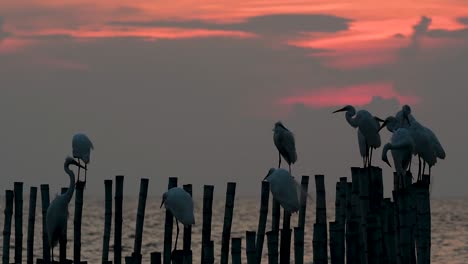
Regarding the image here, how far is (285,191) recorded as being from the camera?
59.4 feet

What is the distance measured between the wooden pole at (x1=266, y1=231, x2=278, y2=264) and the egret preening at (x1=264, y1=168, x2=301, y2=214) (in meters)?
2.03

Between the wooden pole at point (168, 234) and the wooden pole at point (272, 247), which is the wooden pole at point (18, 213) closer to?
the wooden pole at point (168, 234)

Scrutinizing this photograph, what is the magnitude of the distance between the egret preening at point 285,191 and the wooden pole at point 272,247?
203 cm

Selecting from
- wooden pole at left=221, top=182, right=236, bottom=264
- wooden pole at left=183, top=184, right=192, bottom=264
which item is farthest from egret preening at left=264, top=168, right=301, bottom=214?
wooden pole at left=183, top=184, right=192, bottom=264

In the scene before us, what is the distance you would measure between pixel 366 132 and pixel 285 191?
114 inches

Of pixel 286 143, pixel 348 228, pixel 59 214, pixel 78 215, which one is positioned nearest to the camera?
pixel 348 228

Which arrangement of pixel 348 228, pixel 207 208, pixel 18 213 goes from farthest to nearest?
pixel 18 213, pixel 207 208, pixel 348 228

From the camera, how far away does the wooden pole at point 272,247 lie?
15.8m

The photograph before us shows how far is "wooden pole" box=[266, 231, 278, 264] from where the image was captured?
15.8 meters

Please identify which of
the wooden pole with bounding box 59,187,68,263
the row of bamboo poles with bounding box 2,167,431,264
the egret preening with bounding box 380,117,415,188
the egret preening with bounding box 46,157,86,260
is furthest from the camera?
the egret preening with bounding box 46,157,86,260

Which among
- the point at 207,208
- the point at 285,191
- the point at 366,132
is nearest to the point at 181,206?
the point at 207,208

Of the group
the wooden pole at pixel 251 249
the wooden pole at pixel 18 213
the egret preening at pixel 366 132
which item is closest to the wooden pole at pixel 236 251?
the wooden pole at pixel 251 249

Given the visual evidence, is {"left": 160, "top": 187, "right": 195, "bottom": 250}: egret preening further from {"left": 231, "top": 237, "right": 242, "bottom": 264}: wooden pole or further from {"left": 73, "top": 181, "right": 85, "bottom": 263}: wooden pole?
{"left": 231, "top": 237, "right": 242, "bottom": 264}: wooden pole

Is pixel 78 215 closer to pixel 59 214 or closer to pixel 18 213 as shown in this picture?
pixel 59 214
